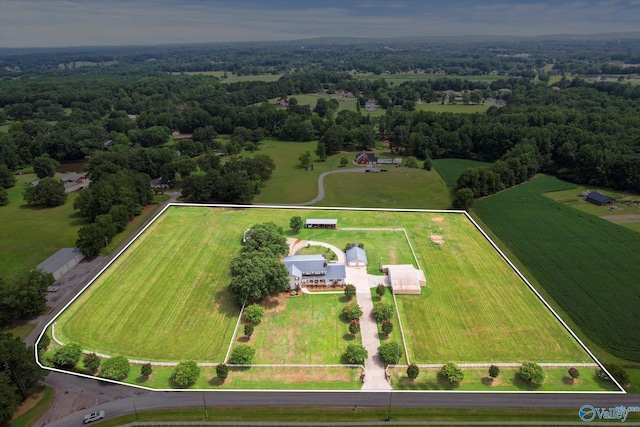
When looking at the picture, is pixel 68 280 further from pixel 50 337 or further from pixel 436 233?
→ pixel 436 233

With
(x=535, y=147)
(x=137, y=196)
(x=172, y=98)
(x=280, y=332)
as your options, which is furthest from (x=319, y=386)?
(x=172, y=98)

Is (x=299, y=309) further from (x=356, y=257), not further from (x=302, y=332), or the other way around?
(x=356, y=257)

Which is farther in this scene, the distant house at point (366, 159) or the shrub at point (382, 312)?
the distant house at point (366, 159)

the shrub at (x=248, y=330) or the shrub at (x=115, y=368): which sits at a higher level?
the shrub at (x=115, y=368)

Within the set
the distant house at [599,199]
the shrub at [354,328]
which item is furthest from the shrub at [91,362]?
the distant house at [599,199]

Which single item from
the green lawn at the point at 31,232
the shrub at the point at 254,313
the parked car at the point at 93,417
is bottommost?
the parked car at the point at 93,417

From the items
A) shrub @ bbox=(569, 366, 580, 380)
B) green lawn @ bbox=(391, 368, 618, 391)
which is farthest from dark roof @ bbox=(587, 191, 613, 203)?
shrub @ bbox=(569, 366, 580, 380)

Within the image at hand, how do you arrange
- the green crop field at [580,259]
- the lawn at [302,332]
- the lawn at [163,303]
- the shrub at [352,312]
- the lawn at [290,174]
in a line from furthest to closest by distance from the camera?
the lawn at [290,174], the green crop field at [580,259], the shrub at [352,312], the lawn at [163,303], the lawn at [302,332]

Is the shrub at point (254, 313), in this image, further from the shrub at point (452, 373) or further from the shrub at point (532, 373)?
the shrub at point (532, 373)
